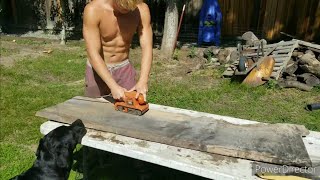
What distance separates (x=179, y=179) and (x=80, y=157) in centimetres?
142

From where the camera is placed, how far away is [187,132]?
299 cm

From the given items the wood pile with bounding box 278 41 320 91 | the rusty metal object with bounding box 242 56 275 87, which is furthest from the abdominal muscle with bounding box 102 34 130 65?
the wood pile with bounding box 278 41 320 91

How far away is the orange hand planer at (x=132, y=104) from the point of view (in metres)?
3.35

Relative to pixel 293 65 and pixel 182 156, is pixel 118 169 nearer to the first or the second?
pixel 182 156

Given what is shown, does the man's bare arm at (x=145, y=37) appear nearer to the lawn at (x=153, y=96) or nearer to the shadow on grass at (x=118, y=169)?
the shadow on grass at (x=118, y=169)

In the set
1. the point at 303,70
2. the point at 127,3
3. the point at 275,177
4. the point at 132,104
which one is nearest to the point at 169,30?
the point at 303,70

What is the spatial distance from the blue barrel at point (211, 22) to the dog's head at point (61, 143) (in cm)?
914

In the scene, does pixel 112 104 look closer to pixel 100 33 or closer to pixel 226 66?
pixel 100 33

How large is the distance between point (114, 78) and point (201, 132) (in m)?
1.53

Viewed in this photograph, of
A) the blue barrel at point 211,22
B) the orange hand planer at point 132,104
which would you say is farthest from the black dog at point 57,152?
the blue barrel at point 211,22

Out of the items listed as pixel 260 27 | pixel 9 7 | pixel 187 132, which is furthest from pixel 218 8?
pixel 9 7

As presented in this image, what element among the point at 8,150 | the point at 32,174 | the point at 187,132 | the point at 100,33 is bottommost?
the point at 8,150

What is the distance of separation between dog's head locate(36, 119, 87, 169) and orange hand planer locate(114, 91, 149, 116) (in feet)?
1.58

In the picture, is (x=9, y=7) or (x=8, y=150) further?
(x=9, y=7)
